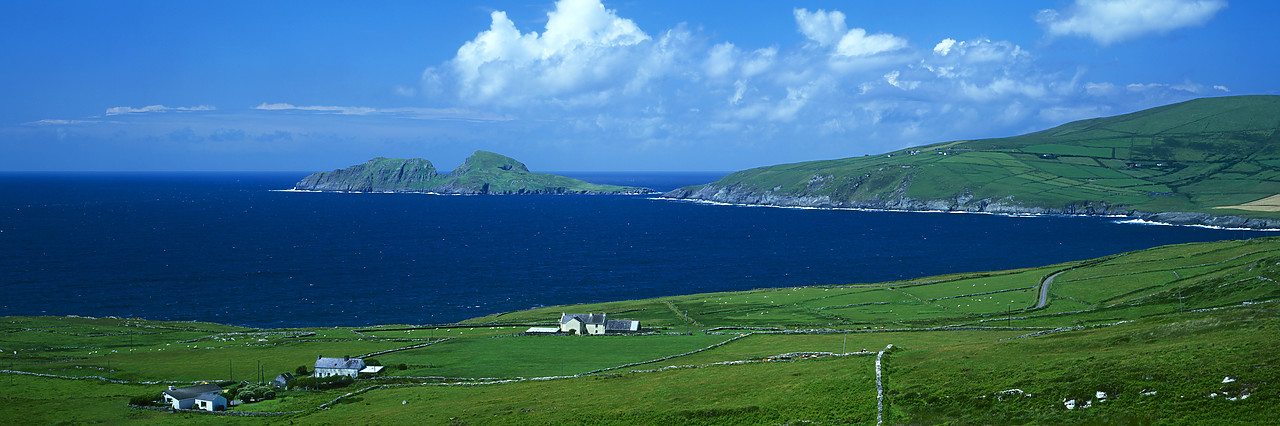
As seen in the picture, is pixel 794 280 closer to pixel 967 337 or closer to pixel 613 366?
pixel 967 337

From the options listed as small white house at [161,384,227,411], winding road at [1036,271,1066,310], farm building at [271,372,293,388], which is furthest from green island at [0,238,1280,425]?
farm building at [271,372,293,388]

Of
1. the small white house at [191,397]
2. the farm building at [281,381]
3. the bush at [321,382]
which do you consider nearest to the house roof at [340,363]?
the bush at [321,382]

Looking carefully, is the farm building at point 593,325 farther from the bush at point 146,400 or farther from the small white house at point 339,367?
the bush at point 146,400

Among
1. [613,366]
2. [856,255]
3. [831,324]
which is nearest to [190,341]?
[613,366]

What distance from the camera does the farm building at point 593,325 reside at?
82.6 m

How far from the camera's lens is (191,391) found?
5484 centimetres

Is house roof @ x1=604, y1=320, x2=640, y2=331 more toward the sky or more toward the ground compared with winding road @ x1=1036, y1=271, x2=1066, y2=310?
more toward the ground

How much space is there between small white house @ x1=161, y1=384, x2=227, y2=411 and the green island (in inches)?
49.6

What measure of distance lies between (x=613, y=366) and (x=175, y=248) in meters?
146

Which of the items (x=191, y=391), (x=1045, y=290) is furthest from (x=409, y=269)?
(x=1045, y=290)

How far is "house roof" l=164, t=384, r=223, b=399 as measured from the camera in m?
53.9

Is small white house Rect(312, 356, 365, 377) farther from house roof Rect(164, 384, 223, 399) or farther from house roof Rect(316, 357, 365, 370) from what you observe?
house roof Rect(164, 384, 223, 399)

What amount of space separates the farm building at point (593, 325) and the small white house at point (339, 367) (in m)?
24.2

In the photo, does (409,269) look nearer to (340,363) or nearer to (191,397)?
(340,363)
